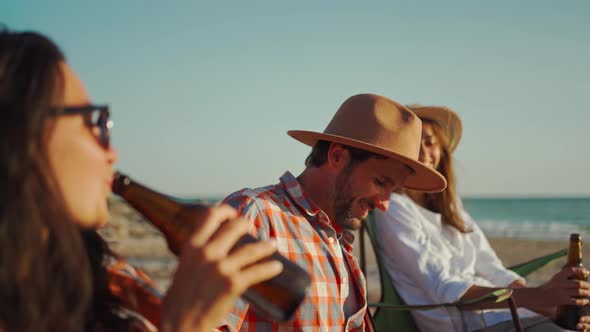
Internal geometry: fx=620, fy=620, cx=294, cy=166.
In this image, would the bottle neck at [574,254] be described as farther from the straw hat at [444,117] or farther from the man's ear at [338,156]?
the man's ear at [338,156]

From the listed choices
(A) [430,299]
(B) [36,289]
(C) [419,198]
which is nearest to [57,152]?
(B) [36,289]

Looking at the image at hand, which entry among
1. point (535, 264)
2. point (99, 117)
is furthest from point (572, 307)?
point (99, 117)

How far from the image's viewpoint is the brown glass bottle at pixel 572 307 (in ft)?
12.6

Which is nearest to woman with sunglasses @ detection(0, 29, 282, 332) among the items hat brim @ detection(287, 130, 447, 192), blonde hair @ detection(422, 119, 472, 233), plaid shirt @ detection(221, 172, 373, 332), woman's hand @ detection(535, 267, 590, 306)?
plaid shirt @ detection(221, 172, 373, 332)

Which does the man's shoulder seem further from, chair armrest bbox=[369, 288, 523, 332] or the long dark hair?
Answer: the long dark hair

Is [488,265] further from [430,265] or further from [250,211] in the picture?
[250,211]

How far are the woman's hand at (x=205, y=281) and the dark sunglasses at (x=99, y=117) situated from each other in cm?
32

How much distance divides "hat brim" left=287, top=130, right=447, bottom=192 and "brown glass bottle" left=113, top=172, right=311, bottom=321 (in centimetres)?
163

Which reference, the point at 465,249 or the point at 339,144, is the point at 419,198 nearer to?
the point at 465,249

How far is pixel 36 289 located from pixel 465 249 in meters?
3.89

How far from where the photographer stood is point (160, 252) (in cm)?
1797

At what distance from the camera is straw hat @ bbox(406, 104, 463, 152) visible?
470cm

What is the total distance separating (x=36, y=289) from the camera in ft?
4.06

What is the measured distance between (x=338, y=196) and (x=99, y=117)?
1966 mm
